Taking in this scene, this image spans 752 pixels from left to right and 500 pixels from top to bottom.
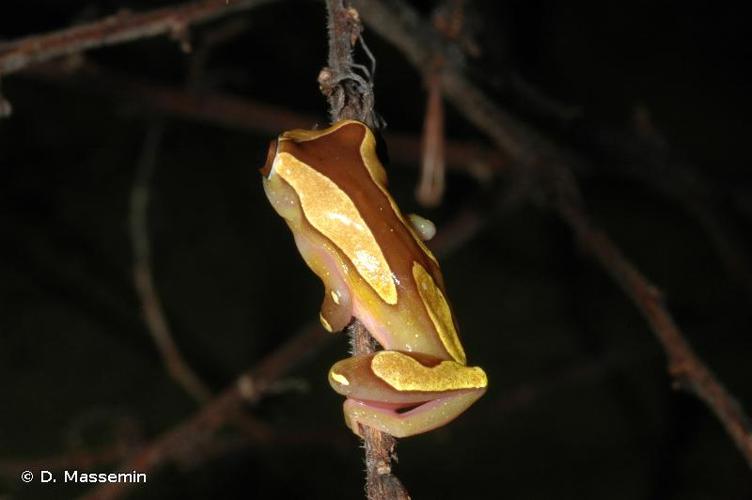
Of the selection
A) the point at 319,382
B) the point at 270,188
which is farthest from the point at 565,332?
the point at 270,188

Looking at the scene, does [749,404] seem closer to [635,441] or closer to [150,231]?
[635,441]

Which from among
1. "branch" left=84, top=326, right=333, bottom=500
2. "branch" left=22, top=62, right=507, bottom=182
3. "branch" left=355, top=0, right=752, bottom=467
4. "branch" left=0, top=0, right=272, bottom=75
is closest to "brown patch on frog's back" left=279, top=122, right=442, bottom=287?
"branch" left=0, top=0, right=272, bottom=75

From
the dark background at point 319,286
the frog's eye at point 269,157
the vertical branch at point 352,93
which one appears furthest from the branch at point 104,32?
the dark background at point 319,286

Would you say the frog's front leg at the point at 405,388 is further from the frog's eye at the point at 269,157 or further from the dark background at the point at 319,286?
the dark background at the point at 319,286

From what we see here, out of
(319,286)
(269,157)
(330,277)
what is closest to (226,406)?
(330,277)

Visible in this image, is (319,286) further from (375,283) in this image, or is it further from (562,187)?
(375,283)
